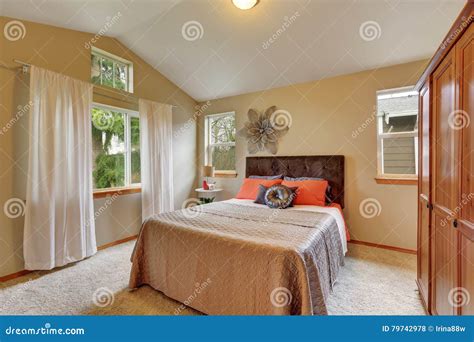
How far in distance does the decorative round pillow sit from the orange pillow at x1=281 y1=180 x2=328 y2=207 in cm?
18

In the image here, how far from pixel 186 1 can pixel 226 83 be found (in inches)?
55.8

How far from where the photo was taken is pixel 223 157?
4434mm

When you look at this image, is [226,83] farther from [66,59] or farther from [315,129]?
[66,59]

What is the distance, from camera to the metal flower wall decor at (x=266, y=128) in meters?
3.71

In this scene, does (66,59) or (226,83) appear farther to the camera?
(226,83)

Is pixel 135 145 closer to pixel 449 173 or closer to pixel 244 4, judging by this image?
pixel 244 4

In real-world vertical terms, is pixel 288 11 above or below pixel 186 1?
below

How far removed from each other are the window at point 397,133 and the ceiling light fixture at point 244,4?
1.96 metres

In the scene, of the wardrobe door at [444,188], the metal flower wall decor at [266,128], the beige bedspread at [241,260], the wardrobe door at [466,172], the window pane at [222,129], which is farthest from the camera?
the window pane at [222,129]

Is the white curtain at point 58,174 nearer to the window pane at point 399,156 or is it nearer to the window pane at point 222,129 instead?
the window pane at point 222,129

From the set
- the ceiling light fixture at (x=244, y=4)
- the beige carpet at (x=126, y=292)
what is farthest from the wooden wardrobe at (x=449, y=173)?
the ceiling light fixture at (x=244, y=4)

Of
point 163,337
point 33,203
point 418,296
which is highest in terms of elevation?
point 33,203

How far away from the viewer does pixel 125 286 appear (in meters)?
2.15

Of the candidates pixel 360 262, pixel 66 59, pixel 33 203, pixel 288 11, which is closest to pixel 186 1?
pixel 288 11
